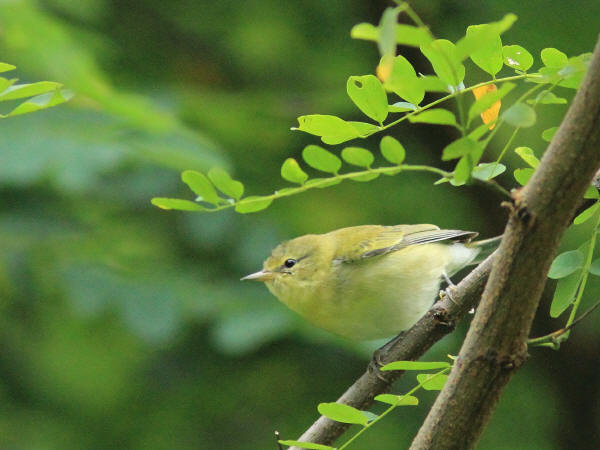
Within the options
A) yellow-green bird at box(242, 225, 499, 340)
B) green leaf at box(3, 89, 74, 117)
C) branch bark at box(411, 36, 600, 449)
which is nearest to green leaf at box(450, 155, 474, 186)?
branch bark at box(411, 36, 600, 449)

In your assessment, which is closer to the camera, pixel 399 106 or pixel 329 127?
pixel 329 127

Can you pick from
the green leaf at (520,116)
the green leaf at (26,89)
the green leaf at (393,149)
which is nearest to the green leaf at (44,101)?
the green leaf at (26,89)

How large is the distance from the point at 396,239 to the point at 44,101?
3.17m

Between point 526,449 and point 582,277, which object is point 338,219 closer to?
point 526,449

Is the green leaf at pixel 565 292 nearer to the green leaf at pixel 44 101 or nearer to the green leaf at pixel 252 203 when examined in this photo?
the green leaf at pixel 252 203

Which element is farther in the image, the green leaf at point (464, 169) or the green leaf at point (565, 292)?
the green leaf at point (565, 292)

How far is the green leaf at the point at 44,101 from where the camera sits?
6.30ft

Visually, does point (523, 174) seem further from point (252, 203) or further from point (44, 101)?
point (44, 101)

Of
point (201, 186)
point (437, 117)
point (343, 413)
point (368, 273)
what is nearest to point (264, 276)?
point (368, 273)

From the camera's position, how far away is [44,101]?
1966mm

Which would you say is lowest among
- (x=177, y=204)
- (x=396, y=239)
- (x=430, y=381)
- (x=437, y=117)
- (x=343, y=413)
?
(x=343, y=413)

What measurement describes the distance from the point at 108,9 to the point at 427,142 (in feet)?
9.46

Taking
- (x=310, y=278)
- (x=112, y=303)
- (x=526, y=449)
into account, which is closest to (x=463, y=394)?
(x=310, y=278)

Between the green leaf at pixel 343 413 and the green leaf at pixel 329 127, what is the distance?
662mm
